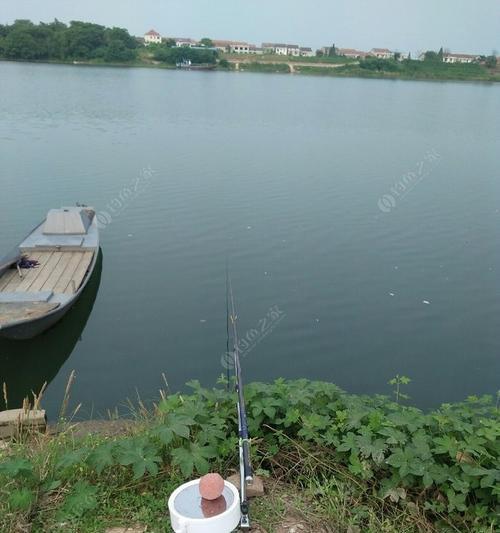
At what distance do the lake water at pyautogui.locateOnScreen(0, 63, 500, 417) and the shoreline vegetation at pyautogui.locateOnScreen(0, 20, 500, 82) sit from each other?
7245 cm

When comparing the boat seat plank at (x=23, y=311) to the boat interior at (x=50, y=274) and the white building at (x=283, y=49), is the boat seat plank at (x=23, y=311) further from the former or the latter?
the white building at (x=283, y=49)

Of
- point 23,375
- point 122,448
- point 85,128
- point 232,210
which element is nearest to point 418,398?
point 122,448

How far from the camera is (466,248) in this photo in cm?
1488

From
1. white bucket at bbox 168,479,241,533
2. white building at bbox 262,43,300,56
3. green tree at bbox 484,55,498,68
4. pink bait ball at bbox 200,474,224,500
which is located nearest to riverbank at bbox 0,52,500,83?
green tree at bbox 484,55,498,68

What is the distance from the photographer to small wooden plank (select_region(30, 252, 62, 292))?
10328 mm

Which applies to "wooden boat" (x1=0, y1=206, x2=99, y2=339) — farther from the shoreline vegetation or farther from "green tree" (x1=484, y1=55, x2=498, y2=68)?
"green tree" (x1=484, y1=55, x2=498, y2=68)

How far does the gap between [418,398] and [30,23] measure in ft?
382

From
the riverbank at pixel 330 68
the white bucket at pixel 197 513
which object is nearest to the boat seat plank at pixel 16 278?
the white bucket at pixel 197 513

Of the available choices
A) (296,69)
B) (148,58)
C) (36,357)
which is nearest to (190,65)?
(148,58)

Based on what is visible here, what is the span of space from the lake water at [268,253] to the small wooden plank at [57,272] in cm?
82

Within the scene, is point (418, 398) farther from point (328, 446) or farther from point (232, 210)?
point (232, 210)

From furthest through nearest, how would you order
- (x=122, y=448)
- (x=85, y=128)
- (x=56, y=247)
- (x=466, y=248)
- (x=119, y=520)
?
(x=85, y=128), (x=466, y=248), (x=56, y=247), (x=122, y=448), (x=119, y=520)

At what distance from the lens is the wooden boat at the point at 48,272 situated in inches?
347

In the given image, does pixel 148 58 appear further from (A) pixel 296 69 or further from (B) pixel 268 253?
(B) pixel 268 253
